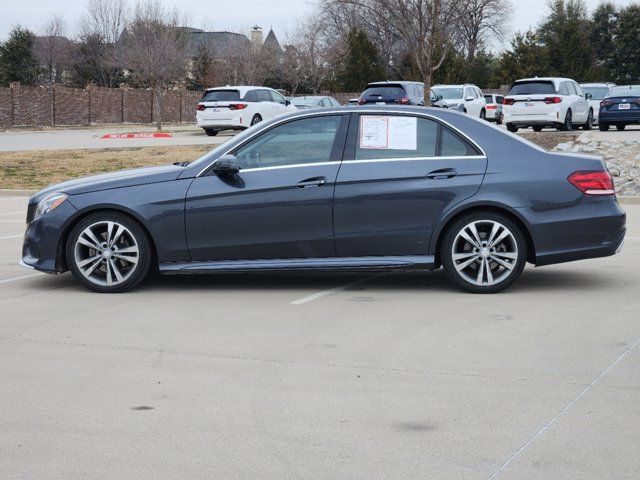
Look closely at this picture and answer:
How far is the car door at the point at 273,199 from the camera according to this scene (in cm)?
836

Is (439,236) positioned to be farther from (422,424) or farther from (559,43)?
(559,43)

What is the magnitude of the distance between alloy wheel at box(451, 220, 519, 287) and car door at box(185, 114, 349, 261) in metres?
1.05

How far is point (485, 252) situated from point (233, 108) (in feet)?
85.8

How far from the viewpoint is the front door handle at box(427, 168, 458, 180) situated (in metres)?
8.36

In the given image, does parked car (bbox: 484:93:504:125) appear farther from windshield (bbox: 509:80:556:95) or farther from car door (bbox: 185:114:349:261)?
car door (bbox: 185:114:349:261)

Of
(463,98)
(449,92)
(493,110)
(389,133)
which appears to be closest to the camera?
(389,133)

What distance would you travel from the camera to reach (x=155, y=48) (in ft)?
158

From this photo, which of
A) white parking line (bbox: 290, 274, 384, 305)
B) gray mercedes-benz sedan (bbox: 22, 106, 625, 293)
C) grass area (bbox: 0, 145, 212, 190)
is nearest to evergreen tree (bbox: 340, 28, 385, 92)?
grass area (bbox: 0, 145, 212, 190)

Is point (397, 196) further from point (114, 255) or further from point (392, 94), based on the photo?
point (392, 94)

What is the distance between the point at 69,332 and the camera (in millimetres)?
7090

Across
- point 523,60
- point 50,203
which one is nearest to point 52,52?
point 523,60

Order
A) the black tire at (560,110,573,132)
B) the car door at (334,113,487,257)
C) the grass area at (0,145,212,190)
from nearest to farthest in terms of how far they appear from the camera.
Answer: the car door at (334,113,487,257)
the grass area at (0,145,212,190)
the black tire at (560,110,573,132)

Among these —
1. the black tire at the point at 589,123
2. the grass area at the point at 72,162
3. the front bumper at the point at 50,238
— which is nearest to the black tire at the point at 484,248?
the front bumper at the point at 50,238

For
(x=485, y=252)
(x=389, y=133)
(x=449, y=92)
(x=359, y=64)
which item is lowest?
(x=485, y=252)
